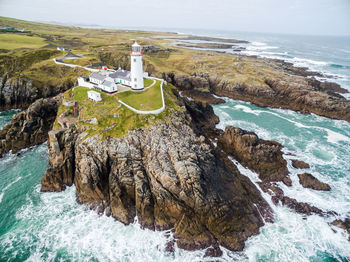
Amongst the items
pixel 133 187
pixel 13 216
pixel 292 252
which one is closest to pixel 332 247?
pixel 292 252

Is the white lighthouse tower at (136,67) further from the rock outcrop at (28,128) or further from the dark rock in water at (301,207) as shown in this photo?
the dark rock in water at (301,207)

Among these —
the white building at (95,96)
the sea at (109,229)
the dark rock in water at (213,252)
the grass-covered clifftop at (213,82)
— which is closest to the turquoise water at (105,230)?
the sea at (109,229)

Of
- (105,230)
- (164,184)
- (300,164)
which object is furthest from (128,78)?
(300,164)

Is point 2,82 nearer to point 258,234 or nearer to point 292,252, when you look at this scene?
point 258,234

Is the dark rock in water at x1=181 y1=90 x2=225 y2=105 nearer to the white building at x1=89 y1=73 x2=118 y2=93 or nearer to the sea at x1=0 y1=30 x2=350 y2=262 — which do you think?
the white building at x1=89 y1=73 x2=118 y2=93

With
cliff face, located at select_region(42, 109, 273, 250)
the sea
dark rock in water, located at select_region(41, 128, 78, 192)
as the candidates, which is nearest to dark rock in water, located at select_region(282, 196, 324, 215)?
the sea

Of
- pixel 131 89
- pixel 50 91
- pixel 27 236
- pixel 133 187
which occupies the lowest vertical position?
pixel 27 236
